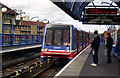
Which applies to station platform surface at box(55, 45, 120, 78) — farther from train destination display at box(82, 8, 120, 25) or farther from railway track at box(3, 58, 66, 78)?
train destination display at box(82, 8, 120, 25)

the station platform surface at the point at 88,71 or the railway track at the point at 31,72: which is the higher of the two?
the station platform surface at the point at 88,71

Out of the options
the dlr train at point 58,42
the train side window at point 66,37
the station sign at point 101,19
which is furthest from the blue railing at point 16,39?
the station sign at point 101,19

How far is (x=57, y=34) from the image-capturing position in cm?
1327

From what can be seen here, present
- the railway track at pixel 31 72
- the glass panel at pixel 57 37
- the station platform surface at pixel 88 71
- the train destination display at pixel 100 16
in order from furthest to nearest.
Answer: the train destination display at pixel 100 16 < the glass panel at pixel 57 37 < the railway track at pixel 31 72 < the station platform surface at pixel 88 71

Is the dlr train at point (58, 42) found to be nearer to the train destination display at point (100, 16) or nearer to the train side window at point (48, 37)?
the train side window at point (48, 37)

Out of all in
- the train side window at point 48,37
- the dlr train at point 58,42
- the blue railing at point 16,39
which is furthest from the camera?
the blue railing at point 16,39

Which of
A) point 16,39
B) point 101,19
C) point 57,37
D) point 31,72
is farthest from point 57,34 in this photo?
point 16,39

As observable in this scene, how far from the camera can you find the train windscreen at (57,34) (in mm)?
13164

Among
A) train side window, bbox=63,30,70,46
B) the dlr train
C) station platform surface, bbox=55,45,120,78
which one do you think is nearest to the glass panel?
the dlr train

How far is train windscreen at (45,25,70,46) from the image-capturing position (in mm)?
13164

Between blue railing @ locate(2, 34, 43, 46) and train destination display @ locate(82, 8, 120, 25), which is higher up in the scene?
train destination display @ locate(82, 8, 120, 25)

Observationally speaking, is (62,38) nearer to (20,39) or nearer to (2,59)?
(2,59)

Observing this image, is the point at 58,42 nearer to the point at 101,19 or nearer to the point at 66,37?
the point at 66,37

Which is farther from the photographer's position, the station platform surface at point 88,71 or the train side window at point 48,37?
the train side window at point 48,37
